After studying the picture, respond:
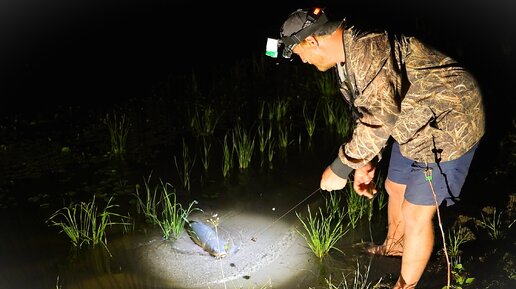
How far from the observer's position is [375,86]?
2516mm

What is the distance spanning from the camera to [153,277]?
3562 millimetres

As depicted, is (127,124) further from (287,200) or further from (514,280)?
(514,280)

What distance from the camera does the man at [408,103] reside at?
2.55 metres

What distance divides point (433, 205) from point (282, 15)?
10721 mm

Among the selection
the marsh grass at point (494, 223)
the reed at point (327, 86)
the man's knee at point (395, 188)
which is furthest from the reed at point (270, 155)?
the marsh grass at point (494, 223)

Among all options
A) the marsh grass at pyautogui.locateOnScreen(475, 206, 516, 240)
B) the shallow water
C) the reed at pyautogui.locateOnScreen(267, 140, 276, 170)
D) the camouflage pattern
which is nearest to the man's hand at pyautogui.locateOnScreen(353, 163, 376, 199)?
the camouflage pattern

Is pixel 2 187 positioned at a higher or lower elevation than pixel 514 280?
lower

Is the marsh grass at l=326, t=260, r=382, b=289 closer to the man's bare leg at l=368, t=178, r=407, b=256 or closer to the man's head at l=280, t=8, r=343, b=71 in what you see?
the man's bare leg at l=368, t=178, r=407, b=256

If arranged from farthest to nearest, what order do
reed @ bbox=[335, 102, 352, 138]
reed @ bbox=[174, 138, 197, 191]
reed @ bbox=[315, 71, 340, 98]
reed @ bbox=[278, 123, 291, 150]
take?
reed @ bbox=[315, 71, 340, 98] → reed @ bbox=[335, 102, 352, 138] → reed @ bbox=[278, 123, 291, 150] → reed @ bbox=[174, 138, 197, 191]

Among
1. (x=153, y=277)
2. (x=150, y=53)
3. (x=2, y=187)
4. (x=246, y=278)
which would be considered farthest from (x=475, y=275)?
(x=150, y=53)

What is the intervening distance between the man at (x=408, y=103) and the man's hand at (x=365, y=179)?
0.99ft

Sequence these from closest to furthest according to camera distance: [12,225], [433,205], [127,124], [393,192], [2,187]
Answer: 1. [433,205]
2. [393,192]
3. [12,225]
4. [2,187]
5. [127,124]

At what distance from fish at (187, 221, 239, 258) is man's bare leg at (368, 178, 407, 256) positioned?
1.05 m

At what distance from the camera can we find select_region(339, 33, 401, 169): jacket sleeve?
8.24ft
